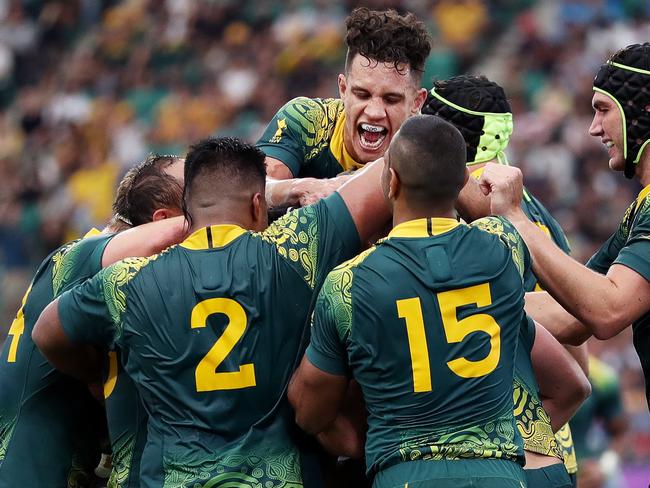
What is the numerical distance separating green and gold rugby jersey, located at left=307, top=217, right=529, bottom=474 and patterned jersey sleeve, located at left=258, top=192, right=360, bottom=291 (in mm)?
260

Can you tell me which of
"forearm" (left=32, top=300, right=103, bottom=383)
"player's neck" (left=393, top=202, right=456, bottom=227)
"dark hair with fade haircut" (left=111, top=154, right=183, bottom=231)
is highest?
"player's neck" (left=393, top=202, right=456, bottom=227)

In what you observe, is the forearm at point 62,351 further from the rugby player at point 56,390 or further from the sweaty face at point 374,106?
the sweaty face at point 374,106

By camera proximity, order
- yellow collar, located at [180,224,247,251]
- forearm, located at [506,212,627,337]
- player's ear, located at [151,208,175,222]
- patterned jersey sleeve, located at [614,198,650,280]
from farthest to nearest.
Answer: player's ear, located at [151,208,175,222], patterned jersey sleeve, located at [614,198,650,280], forearm, located at [506,212,627,337], yellow collar, located at [180,224,247,251]

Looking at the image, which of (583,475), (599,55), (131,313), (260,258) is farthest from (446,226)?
(599,55)

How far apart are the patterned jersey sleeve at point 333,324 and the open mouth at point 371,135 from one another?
1.87 meters

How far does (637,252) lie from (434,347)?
41.9 inches

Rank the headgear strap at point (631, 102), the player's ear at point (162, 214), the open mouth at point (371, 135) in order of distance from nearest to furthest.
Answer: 1. the player's ear at point (162, 214)
2. the headgear strap at point (631, 102)
3. the open mouth at point (371, 135)

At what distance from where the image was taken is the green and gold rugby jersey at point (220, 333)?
416 cm

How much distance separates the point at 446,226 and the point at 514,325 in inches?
15.7

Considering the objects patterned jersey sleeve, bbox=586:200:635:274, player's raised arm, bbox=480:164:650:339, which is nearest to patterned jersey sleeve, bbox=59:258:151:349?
player's raised arm, bbox=480:164:650:339

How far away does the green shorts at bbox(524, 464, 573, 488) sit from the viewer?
459 centimetres

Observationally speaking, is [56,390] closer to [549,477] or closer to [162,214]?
[162,214]

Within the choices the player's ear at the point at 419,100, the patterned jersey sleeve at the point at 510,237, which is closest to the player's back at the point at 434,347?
the patterned jersey sleeve at the point at 510,237

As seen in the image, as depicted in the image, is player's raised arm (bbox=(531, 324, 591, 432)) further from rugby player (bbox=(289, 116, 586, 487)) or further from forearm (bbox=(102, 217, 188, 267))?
forearm (bbox=(102, 217, 188, 267))
